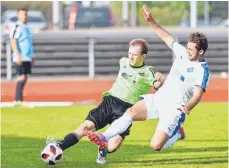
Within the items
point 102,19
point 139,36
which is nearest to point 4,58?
point 139,36

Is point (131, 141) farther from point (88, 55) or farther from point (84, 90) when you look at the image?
point (88, 55)

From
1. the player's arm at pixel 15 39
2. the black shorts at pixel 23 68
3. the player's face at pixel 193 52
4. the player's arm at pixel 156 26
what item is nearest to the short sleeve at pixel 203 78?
the player's face at pixel 193 52

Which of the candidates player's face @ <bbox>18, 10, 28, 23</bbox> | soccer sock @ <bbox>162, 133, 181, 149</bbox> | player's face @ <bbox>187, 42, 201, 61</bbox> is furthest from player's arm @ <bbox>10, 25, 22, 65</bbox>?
player's face @ <bbox>187, 42, 201, 61</bbox>

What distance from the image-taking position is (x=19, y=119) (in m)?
18.1

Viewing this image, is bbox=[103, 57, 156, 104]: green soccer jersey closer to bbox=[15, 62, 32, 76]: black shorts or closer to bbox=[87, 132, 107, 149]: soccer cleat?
bbox=[87, 132, 107, 149]: soccer cleat

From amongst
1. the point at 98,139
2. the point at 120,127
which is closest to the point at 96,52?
the point at 120,127

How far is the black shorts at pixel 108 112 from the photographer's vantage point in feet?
38.1

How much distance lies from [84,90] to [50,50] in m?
5.43

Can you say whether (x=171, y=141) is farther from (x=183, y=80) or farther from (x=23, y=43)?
(x=23, y=43)

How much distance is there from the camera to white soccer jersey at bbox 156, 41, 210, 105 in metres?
10.9

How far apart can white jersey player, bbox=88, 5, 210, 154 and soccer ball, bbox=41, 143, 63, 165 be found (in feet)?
1.78

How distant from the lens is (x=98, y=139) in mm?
11000

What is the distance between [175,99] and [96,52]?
2089 cm

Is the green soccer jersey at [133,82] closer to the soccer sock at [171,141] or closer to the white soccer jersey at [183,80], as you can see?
the white soccer jersey at [183,80]
